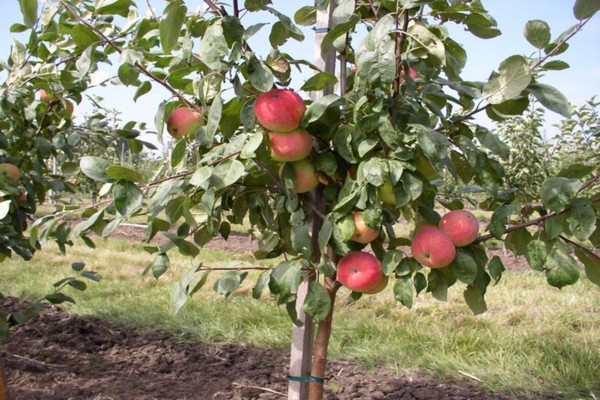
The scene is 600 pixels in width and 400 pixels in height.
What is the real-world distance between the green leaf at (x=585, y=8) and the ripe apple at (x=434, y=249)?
436 mm

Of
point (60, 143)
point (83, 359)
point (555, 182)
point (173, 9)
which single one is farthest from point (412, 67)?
point (83, 359)

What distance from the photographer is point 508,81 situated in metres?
0.93

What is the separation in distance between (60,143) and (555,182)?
63.6 inches

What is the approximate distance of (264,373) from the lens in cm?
234

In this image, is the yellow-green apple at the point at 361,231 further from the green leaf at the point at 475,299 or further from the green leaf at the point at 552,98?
the green leaf at the point at 552,98

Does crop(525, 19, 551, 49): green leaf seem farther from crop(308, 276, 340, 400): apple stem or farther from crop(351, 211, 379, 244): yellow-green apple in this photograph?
crop(308, 276, 340, 400): apple stem

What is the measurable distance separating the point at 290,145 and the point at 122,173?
0.30 metres

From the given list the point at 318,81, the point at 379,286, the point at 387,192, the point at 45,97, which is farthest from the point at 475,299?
the point at 45,97

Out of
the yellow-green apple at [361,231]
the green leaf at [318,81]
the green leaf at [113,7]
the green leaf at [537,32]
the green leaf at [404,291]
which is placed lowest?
the green leaf at [404,291]

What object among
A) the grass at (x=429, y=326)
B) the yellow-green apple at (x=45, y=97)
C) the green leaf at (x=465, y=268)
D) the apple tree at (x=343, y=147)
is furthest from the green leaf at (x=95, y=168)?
the grass at (x=429, y=326)

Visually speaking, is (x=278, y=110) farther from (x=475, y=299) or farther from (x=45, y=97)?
(x=45, y=97)

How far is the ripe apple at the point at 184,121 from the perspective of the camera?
1.08 metres

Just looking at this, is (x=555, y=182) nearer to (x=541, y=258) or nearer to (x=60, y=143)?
(x=541, y=258)

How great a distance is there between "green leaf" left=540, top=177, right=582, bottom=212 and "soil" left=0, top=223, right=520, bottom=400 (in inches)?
50.0
